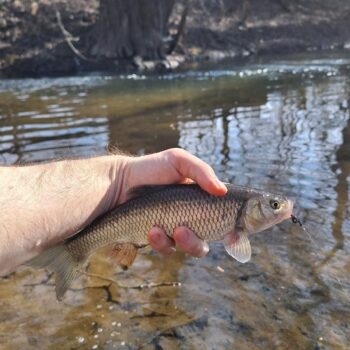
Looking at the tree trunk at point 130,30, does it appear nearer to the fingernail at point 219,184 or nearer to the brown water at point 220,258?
the brown water at point 220,258

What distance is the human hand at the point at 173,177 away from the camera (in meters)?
3.36

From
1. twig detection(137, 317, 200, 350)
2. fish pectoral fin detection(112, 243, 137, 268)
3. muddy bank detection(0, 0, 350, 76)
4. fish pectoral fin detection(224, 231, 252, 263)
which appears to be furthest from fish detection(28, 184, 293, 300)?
muddy bank detection(0, 0, 350, 76)

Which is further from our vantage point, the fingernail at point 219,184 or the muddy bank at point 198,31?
the muddy bank at point 198,31

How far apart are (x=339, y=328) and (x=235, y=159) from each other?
5.65 m

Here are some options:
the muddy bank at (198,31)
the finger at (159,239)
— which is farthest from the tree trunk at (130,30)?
the finger at (159,239)

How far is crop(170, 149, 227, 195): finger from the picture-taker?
3.29m

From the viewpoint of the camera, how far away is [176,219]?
340 cm

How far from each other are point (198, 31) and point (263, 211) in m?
34.8

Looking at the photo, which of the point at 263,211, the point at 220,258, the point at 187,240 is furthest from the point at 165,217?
the point at 220,258

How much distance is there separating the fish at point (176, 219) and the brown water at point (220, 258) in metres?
1.54

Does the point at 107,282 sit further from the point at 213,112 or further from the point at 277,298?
the point at 213,112

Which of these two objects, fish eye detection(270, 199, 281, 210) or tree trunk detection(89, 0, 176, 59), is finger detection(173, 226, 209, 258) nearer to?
fish eye detection(270, 199, 281, 210)

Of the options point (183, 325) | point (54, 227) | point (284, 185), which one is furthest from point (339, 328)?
point (284, 185)

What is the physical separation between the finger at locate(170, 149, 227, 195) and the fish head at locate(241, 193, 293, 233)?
21 cm
